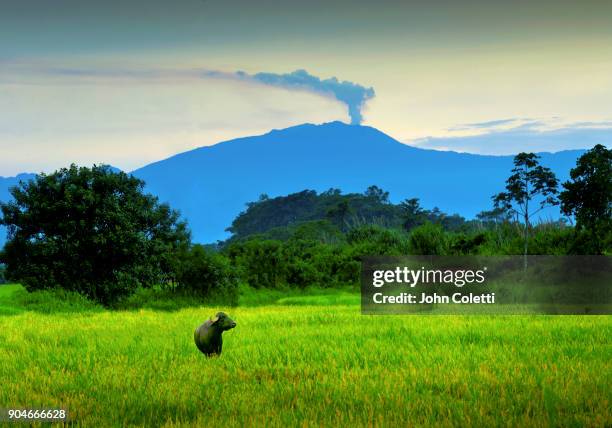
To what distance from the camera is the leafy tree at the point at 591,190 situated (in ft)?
52.5

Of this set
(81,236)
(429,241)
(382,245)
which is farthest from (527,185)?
(81,236)

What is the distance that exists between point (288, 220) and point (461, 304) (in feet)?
193

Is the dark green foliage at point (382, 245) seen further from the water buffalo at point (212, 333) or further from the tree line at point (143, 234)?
the water buffalo at point (212, 333)

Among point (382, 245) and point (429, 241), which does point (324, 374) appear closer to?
point (429, 241)

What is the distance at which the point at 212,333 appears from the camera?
8.90 metres

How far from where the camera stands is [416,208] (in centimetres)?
6122

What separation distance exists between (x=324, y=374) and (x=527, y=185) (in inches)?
584

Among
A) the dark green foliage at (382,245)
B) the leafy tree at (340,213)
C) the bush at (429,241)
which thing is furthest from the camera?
the leafy tree at (340,213)

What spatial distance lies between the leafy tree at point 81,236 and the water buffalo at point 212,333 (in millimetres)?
10106

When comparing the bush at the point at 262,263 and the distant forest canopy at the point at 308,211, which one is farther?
the distant forest canopy at the point at 308,211

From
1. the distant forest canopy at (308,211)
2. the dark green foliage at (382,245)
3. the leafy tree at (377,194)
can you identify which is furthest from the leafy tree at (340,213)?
the dark green foliage at (382,245)

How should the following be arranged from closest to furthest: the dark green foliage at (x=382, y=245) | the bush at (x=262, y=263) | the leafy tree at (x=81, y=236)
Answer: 1. the leafy tree at (x=81, y=236)
2. the bush at (x=262, y=263)
3. the dark green foliage at (x=382, y=245)

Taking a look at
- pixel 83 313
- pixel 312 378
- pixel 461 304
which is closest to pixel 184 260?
pixel 83 313

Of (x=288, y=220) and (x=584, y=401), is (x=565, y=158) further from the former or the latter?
(x=584, y=401)
